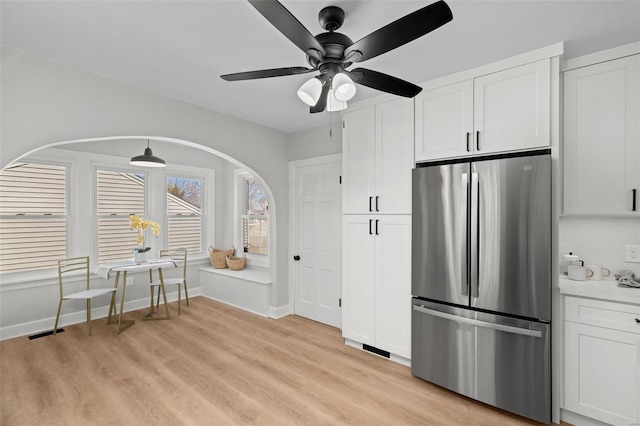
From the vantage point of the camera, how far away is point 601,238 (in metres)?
2.40

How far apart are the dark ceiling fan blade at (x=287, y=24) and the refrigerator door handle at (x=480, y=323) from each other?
82.5 inches

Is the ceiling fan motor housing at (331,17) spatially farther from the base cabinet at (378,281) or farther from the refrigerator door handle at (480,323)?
the refrigerator door handle at (480,323)

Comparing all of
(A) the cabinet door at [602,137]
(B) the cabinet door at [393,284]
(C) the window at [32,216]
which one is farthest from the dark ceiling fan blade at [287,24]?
(C) the window at [32,216]

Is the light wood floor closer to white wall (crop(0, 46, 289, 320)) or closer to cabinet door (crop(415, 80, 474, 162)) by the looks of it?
white wall (crop(0, 46, 289, 320))

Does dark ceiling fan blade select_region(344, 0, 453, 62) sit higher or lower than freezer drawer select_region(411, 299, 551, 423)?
higher

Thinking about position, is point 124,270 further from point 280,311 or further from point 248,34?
point 248,34

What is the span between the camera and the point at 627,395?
1.86 meters

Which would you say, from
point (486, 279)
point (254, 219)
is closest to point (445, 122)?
point (486, 279)

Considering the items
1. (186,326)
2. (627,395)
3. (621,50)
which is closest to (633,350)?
(627,395)

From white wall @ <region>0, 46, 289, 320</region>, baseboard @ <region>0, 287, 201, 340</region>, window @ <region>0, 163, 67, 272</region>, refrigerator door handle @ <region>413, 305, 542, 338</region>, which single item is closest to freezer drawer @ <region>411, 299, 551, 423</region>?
refrigerator door handle @ <region>413, 305, 542, 338</region>

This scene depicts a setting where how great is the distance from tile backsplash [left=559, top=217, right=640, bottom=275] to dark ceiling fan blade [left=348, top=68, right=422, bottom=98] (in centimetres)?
187

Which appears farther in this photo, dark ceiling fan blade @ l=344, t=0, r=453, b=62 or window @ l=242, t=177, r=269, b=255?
window @ l=242, t=177, r=269, b=255

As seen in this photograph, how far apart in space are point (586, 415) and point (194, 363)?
10.2ft

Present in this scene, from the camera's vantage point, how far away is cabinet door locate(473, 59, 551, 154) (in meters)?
2.10
